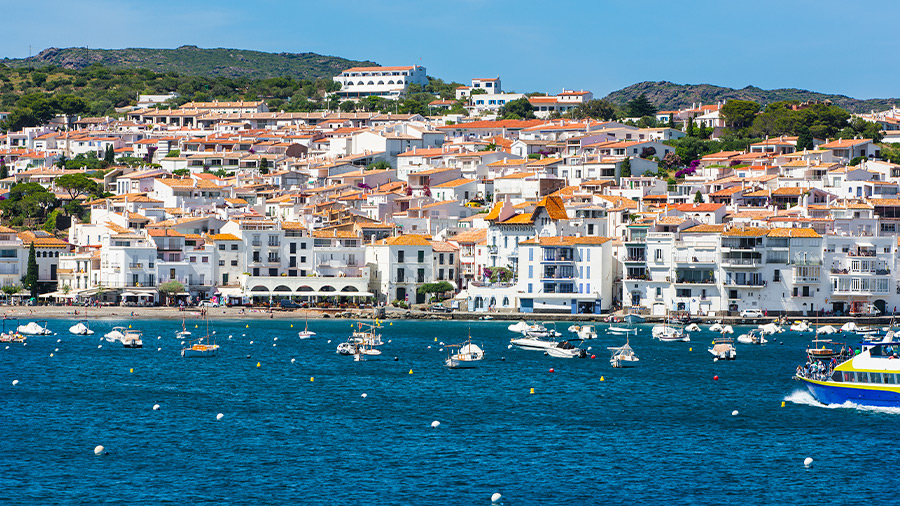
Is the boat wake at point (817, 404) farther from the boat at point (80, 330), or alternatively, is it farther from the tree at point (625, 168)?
the tree at point (625, 168)

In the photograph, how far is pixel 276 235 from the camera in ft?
313

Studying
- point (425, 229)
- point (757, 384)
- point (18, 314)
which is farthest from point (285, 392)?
point (425, 229)

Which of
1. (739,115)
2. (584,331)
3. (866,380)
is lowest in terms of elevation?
(866,380)

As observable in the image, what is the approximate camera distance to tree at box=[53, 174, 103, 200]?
395 feet

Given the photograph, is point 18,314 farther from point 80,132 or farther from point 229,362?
point 80,132

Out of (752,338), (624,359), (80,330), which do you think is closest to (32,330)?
(80,330)

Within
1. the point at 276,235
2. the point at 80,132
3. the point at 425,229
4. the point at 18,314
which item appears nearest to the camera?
the point at 18,314

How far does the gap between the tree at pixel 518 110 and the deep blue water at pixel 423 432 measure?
100140mm

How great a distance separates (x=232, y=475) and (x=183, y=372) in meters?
24.9

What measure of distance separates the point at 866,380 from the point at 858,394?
77cm

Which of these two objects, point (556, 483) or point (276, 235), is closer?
point (556, 483)

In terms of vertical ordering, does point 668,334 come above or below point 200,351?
above

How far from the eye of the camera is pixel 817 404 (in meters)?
52.2

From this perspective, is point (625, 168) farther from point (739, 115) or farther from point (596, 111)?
point (596, 111)
